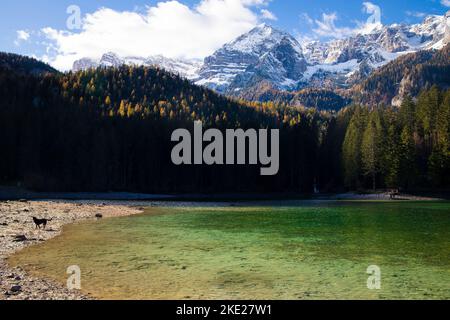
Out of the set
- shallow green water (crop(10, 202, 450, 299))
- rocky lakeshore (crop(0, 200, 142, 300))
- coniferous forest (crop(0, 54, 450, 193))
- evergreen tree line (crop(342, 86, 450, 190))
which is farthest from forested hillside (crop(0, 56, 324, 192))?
shallow green water (crop(10, 202, 450, 299))

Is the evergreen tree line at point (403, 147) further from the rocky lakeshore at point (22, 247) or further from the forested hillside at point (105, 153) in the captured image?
the rocky lakeshore at point (22, 247)

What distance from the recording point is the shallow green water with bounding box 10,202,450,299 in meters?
15.9

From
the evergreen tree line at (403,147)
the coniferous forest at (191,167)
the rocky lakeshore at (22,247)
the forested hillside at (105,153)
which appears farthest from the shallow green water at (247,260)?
the forested hillside at (105,153)

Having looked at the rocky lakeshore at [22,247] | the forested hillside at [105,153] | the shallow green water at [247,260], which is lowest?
the shallow green water at [247,260]

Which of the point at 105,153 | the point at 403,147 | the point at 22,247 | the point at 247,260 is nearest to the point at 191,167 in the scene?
the point at 105,153

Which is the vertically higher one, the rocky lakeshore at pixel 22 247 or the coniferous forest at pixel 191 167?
the coniferous forest at pixel 191 167

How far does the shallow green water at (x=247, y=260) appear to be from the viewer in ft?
52.1

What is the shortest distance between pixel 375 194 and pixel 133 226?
70.9 meters

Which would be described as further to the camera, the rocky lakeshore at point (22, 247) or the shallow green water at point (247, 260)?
the shallow green water at point (247, 260)

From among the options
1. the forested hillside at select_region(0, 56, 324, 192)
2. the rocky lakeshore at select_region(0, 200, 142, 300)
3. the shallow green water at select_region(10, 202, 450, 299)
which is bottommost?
the shallow green water at select_region(10, 202, 450, 299)

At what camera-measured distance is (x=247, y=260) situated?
72.1 ft

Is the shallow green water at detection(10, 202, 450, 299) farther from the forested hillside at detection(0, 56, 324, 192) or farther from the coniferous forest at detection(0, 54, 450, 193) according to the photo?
the forested hillside at detection(0, 56, 324, 192)

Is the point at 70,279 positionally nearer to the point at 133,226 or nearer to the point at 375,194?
the point at 133,226

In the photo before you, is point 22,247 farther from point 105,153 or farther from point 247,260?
point 105,153
